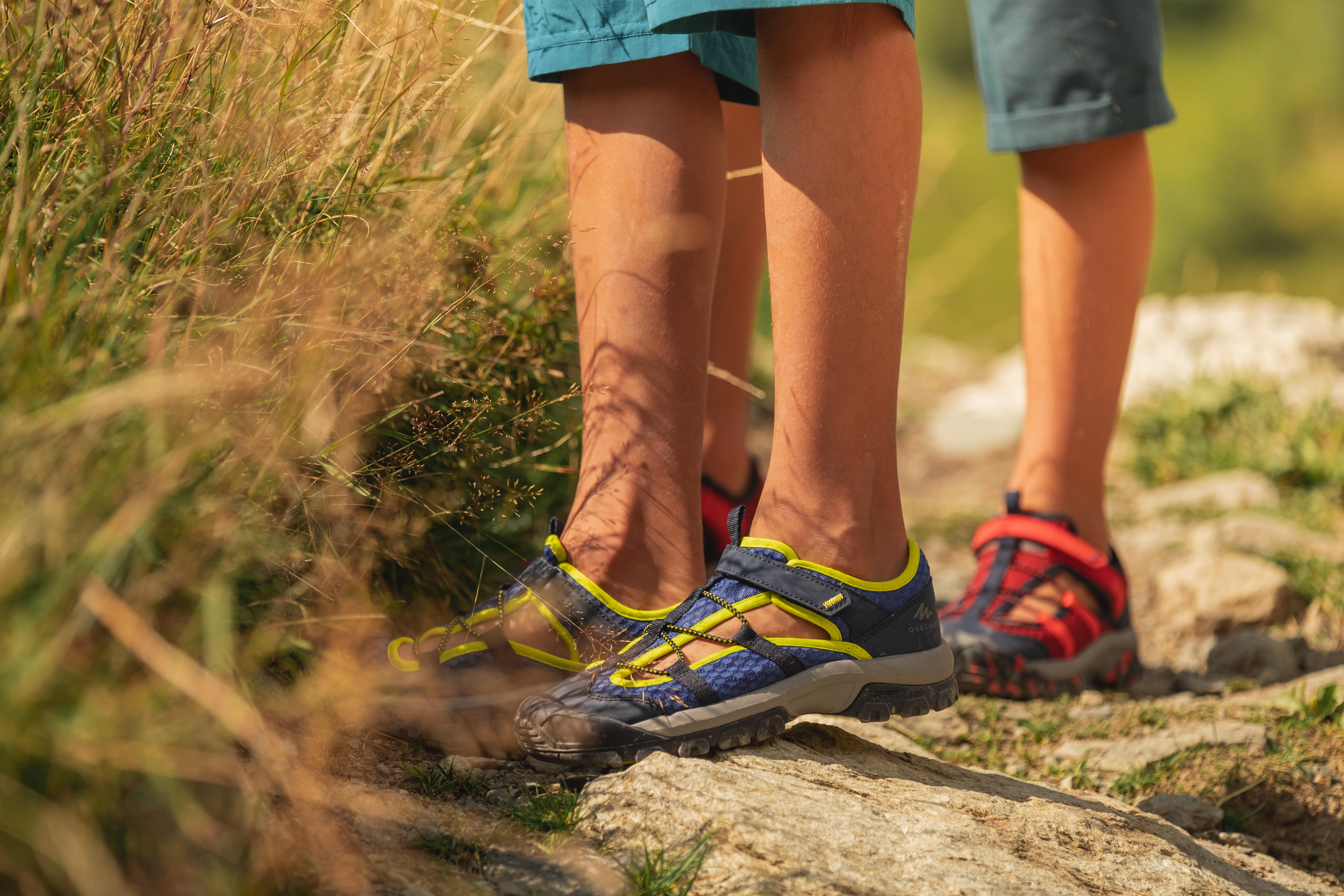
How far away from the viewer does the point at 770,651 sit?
1.25 meters

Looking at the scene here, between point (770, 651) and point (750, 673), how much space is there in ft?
0.12

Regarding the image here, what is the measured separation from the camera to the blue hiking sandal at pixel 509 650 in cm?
129

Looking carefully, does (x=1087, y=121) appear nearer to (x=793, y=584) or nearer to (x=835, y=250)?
(x=835, y=250)

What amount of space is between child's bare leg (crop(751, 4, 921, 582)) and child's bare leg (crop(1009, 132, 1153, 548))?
0.83m

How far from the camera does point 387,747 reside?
122 cm

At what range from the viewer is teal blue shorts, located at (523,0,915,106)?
1230 mm

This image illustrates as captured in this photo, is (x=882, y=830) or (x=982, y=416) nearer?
(x=882, y=830)

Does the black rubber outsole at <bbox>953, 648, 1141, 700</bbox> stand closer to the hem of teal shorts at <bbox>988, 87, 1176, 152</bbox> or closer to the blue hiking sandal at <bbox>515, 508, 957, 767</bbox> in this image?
the blue hiking sandal at <bbox>515, 508, 957, 767</bbox>

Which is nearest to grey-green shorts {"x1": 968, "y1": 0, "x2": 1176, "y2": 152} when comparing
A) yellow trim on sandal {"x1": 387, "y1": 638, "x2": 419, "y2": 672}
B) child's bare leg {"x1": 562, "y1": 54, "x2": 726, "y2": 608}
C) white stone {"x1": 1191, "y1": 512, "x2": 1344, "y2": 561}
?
child's bare leg {"x1": 562, "y1": 54, "x2": 726, "y2": 608}

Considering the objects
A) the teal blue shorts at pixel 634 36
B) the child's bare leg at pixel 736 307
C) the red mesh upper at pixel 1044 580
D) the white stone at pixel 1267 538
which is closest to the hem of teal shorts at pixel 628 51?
the teal blue shorts at pixel 634 36

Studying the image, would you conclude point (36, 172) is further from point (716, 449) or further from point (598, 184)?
point (716, 449)

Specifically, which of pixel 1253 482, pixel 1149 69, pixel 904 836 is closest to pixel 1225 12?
pixel 1253 482

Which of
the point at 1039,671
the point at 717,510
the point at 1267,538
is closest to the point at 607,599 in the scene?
the point at 717,510

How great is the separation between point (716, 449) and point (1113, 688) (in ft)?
2.98
